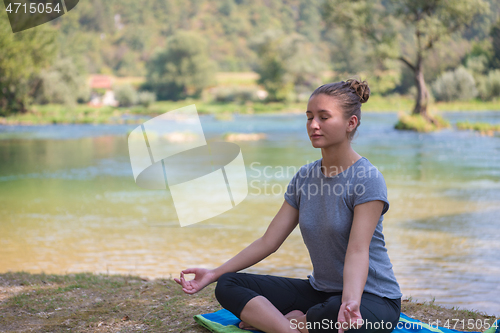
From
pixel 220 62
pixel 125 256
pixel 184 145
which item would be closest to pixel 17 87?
pixel 184 145

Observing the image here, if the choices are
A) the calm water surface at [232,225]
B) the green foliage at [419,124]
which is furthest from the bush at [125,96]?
the calm water surface at [232,225]

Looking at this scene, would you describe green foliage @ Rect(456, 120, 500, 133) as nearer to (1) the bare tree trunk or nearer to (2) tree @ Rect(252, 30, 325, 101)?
(1) the bare tree trunk

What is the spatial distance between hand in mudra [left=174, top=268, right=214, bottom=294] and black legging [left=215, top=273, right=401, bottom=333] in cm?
4

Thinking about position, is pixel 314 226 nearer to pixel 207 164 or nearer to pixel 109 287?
pixel 109 287

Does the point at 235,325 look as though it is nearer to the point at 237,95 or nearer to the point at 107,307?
the point at 107,307

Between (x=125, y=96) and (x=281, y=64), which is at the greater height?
(x=281, y=64)

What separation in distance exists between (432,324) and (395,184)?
19.2ft

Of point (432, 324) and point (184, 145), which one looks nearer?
point (432, 324)

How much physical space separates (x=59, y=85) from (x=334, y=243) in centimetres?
2597

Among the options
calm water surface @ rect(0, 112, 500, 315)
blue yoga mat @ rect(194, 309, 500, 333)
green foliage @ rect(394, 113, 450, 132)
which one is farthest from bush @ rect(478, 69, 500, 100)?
blue yoga mat @ rect(194, 309, 500, 333)

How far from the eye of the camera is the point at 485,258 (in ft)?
13.0

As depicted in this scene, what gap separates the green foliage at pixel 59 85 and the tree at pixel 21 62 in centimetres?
41

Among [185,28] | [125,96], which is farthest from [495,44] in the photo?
[185,28]

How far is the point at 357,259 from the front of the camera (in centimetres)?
149
